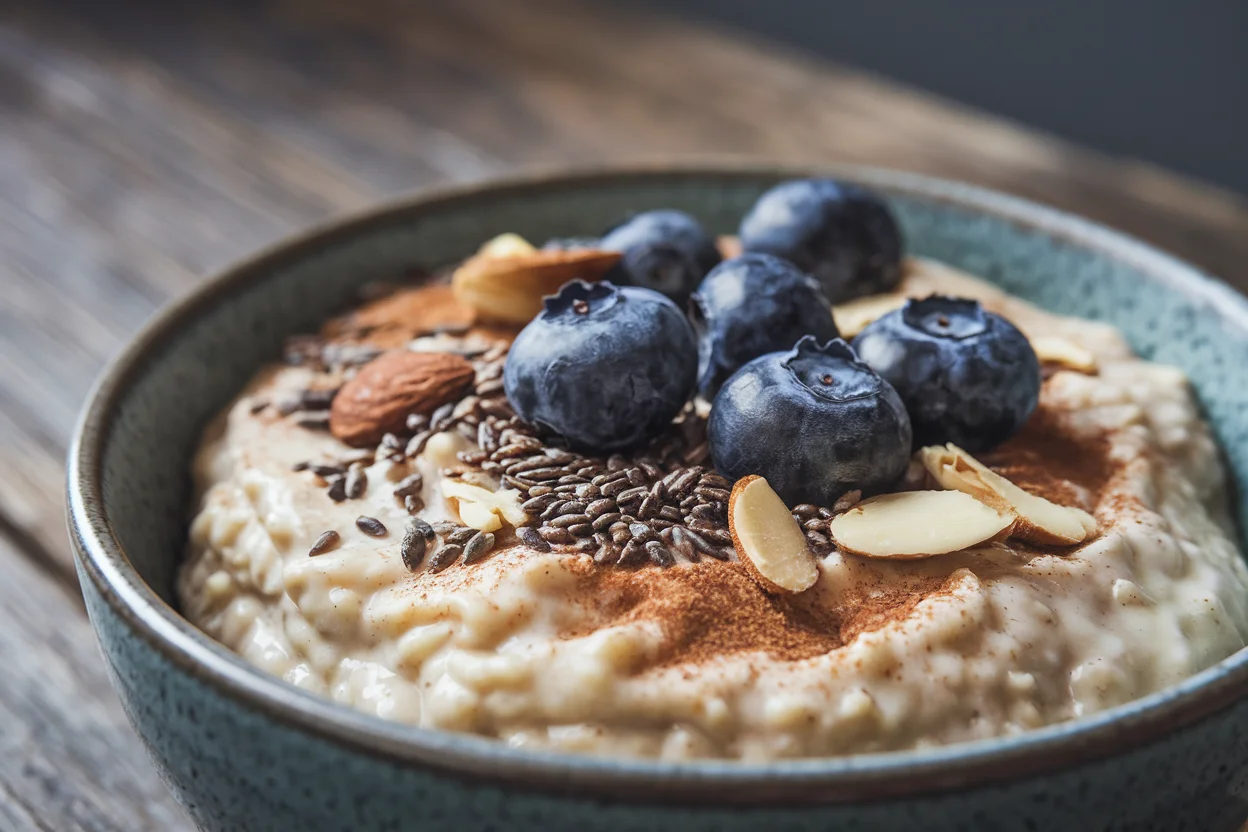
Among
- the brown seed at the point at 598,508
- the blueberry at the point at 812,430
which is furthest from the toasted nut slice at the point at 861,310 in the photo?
the brown seed at the point at 598,508

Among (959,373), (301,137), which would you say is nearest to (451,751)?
A: (959,373)

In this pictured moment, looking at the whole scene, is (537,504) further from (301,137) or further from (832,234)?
(301,137)

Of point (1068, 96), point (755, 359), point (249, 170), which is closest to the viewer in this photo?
point (755, 359)

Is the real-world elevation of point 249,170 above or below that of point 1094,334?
below

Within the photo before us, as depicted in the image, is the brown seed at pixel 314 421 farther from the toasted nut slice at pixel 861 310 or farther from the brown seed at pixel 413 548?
the toasted nut slice at pixel 861 310

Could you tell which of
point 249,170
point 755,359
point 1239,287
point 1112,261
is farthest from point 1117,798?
point 249,170

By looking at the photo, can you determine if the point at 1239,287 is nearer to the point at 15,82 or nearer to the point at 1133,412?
the point at 1133,412

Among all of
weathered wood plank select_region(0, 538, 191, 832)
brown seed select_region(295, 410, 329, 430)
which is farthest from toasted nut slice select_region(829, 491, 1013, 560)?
weathered wood plank select_region(0, 538, 191, 832)
